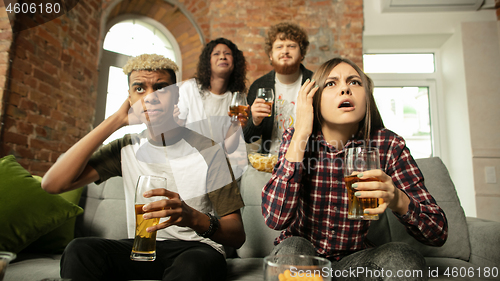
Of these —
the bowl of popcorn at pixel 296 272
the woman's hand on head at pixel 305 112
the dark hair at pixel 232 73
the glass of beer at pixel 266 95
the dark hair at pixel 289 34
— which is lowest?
the bowl of popcorn at pixel 296 272

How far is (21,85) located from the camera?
2.25 meters

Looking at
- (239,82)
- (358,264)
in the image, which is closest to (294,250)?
(358,264)

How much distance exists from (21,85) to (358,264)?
2508 millimetres

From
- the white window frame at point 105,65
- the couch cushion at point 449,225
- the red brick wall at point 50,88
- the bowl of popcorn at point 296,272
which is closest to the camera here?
the bowl of popcorn at point 296,272

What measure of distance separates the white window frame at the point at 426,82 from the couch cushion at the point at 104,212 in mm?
3234

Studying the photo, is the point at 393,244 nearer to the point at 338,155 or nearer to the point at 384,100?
the point at 338,155

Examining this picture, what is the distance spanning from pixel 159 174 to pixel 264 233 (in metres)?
0.58

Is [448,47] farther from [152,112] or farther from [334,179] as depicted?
[152,112]

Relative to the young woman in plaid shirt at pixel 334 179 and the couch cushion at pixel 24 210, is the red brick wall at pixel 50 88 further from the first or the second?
the young woman in plaid shirt at pixel 334 179

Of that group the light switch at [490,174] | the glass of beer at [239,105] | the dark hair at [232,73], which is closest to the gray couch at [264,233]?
the glass of beer at [239,105]

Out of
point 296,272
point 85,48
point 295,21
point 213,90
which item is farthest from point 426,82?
point 296,272

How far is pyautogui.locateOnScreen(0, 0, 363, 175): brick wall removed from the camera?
223 cm

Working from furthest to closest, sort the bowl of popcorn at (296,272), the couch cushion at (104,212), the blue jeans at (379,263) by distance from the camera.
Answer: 1. the couch cushion at (104,212)
2. the blue jeans at (379,263)
3. the bowl of popcorn at (296,272)

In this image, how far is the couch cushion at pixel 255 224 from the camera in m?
1.45
